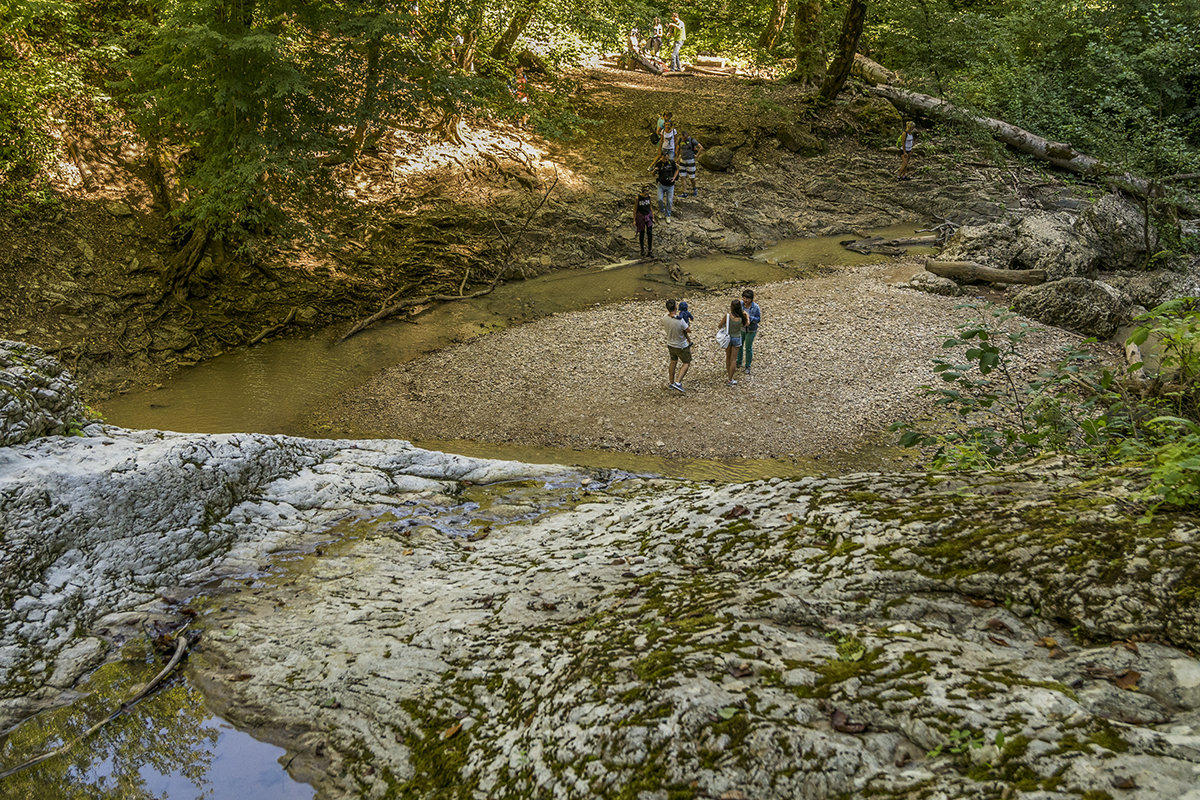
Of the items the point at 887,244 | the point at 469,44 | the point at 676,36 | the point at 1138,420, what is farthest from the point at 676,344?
the point at 676,36

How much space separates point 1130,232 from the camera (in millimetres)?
17812

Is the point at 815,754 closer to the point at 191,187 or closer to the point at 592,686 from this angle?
the point at 592,686

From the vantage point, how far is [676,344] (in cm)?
1261

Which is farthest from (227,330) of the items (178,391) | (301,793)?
(301,793)

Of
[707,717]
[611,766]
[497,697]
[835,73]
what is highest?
[835,73]

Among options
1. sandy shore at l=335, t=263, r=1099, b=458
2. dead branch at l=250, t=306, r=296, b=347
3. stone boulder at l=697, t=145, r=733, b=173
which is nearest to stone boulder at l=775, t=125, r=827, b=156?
stone boulder at l=697, t=145, r=733, b=173

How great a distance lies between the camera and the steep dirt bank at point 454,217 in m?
14.1

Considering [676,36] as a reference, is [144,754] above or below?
below

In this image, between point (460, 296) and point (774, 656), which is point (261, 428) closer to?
point (460, 296)

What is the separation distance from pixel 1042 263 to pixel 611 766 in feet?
56.8

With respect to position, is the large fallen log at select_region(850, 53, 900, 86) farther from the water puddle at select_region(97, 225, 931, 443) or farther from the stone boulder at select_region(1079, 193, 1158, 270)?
the stone boulder at select_region(1079, 193, 1158, 270)

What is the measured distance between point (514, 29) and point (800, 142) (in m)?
9.67

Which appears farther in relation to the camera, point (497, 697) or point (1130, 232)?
point (1130, 232)

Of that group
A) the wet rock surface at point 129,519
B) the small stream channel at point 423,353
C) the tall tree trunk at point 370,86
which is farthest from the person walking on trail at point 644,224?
the wet rock surface at point 129,519
